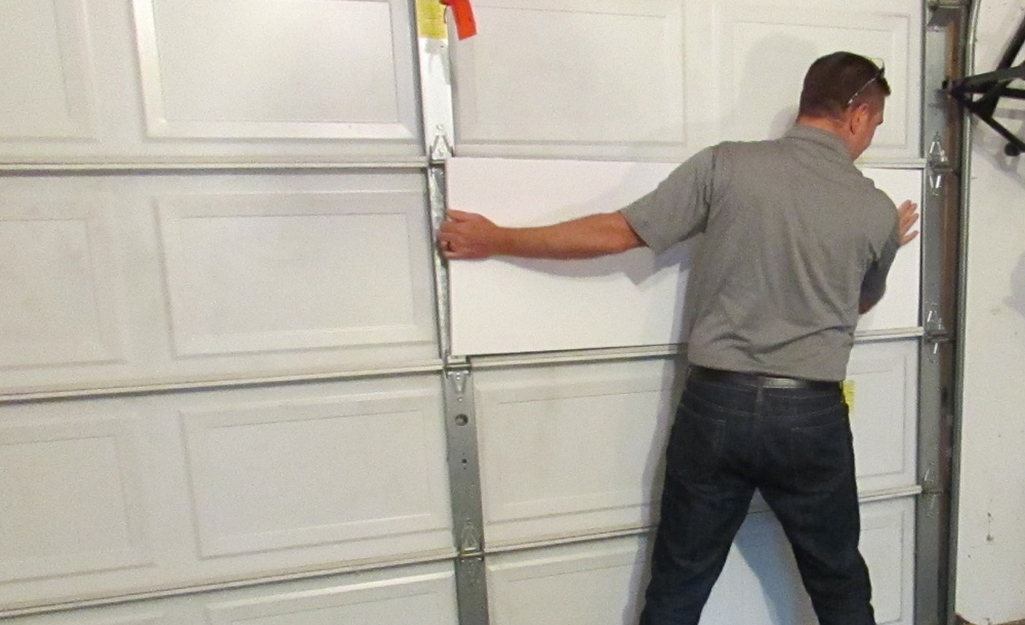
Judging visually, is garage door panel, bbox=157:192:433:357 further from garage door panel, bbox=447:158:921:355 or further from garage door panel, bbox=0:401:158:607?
garage door panel, bbox=0:401:158:607

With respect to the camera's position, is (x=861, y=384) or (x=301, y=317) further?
(x=861, y=384)

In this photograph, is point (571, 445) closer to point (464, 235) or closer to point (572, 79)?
point (464, 235)

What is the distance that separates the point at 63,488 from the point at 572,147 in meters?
1.31

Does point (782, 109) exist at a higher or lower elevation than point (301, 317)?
higher

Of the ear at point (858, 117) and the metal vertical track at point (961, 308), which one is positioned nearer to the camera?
the ear at point (858, 117)

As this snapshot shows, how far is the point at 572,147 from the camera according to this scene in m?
1.39

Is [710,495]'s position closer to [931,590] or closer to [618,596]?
[618,596]

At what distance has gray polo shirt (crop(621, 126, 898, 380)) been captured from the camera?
1.20 metres

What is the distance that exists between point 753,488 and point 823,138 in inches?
29.5

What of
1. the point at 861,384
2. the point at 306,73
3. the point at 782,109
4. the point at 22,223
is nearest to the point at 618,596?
the point at 861,384

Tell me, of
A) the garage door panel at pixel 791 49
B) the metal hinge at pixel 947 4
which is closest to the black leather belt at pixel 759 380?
the garage door panel at pixel 791 49

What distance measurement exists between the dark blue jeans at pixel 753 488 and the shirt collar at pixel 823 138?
50cm

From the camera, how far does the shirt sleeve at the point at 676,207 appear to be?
1.24 meters

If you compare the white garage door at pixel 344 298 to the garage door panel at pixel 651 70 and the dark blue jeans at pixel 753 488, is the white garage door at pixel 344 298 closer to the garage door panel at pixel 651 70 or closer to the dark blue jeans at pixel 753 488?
the garage door panel at pixel 651 70
